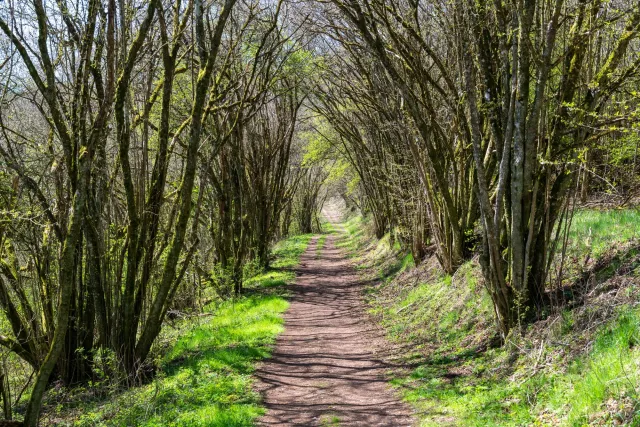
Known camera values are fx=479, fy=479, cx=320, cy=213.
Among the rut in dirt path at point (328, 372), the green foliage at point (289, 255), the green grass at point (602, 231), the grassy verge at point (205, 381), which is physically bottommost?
the rut in dirt path at point (328, 372)

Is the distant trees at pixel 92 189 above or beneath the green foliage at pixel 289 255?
above

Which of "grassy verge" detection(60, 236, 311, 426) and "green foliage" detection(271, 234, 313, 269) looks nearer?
"grassy verge" detection(60, 236, 311, 426)

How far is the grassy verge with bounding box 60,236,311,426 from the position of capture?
559 cm

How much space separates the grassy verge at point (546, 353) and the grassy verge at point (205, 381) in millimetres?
2217

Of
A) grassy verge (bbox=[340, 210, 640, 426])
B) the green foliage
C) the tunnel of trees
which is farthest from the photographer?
the green foliage

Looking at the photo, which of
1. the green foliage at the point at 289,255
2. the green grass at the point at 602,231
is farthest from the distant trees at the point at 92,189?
the green foliage at the point at 289,255

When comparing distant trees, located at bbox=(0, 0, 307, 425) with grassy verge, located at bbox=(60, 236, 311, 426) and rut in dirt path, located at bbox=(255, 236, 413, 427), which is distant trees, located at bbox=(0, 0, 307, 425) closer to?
grassy verge, located at bbox=(60, 236, 311, 426)

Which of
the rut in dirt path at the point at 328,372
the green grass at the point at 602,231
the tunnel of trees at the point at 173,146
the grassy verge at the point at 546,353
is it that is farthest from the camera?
the green grass at the point at 602,231

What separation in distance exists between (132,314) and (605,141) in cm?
1010

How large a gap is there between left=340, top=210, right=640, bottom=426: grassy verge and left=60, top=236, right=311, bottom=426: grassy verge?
2217mm

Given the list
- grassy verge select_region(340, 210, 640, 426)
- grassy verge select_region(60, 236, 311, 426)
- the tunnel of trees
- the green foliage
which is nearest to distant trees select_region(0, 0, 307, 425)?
the tunnel of trees

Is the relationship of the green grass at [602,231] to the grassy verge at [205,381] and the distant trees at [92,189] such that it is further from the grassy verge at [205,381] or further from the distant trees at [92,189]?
the distant trees at [92,189]

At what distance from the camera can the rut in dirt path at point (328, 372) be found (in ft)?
18.1

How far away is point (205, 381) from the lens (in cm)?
681
